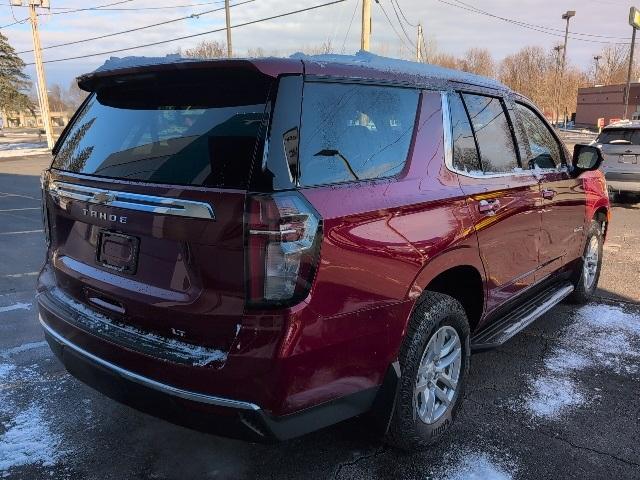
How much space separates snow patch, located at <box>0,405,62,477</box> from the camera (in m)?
2.80

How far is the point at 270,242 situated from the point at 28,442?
1957mm

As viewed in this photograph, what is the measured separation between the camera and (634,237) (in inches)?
330

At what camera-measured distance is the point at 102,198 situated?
96.5 inches

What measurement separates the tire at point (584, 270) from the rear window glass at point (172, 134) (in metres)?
3.83

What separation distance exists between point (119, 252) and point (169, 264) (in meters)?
0.32

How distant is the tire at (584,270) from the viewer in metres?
5.05

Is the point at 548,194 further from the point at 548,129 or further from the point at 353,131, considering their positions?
the point at 353,131

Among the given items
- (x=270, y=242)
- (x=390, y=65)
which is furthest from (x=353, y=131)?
(x=270, y=242)

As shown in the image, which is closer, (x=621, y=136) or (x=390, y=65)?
(x=390, y=65)

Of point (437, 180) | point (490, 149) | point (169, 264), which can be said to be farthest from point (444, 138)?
point (169, 264)

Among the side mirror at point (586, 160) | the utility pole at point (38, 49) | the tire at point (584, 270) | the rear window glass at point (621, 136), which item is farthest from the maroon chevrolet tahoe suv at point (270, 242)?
the utility pole at point (38, 49)

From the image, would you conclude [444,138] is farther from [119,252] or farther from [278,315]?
[119,252]

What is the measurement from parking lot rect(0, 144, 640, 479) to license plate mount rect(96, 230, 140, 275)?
3.45ft

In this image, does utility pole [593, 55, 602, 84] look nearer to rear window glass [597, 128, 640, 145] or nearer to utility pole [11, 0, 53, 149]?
utility pole [11, 0, 53, 149]
